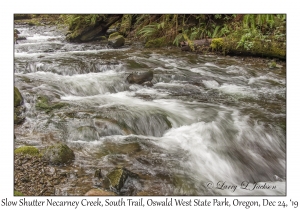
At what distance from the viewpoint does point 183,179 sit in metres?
3.58

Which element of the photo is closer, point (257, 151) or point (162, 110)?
point (257, 151)

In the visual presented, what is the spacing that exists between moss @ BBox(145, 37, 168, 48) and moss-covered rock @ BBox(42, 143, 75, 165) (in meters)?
8.59

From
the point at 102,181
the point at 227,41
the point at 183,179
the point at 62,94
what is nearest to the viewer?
the point at 102,181

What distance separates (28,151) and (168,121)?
246 centimetres

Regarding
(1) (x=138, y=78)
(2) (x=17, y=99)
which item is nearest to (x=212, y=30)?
(1) (x=138, y=78)

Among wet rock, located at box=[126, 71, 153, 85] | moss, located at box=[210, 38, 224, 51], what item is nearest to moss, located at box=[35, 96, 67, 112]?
wet rock, located at box=[126, 71, 153, 85]

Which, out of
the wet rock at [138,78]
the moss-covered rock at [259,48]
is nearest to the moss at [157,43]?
the moss-covered rock at [259,48]

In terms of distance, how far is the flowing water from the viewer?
379 cm

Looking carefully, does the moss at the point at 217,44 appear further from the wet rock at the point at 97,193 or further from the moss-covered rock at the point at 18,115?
the wet rock at the point at 97,193

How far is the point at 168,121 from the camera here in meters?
5.19

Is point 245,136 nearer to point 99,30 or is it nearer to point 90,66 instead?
point 90,66

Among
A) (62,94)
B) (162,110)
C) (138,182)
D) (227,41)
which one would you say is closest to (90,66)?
(62,94)

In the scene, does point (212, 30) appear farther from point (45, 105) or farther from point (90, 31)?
point (45, 105)
